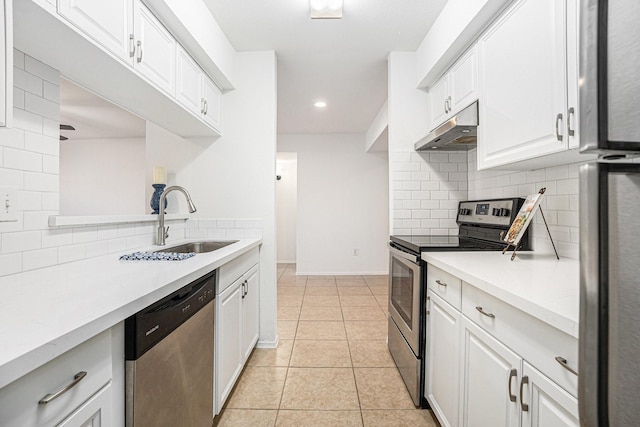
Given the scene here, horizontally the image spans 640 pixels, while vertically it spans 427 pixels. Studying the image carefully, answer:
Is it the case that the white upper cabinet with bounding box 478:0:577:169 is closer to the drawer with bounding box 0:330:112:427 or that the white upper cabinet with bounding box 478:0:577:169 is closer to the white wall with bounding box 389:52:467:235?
the white wall with bounding box 389:52:467:235

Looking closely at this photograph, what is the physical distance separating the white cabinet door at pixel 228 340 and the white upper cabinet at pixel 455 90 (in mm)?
1844

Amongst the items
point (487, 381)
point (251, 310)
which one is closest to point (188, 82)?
point (251, 310)

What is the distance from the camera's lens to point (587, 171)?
467 millimetres

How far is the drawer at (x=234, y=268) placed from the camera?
1.61 metres

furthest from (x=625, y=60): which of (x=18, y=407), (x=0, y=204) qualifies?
(x=0, y=204)

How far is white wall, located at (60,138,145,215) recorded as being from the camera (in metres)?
1.47

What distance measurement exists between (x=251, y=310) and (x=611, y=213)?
7.16 ft

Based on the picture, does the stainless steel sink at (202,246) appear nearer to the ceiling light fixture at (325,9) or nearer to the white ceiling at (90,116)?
the white ceiling at (90,116)

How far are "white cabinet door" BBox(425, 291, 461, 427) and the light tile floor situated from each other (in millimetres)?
194

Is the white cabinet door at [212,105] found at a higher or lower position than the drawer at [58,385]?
higher

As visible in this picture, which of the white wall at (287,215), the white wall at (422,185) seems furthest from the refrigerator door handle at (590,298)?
the white wall at (287,215)

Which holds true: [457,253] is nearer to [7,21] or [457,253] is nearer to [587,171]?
[587,171]

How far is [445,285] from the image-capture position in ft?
4.91

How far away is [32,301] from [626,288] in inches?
50.9
